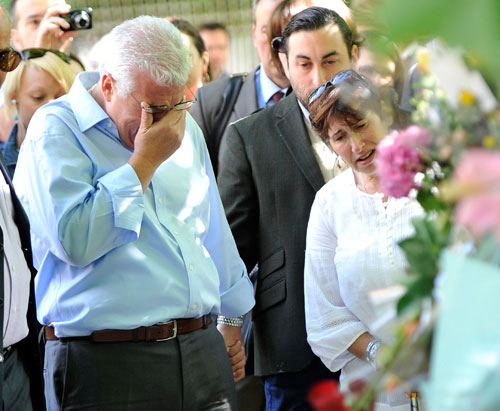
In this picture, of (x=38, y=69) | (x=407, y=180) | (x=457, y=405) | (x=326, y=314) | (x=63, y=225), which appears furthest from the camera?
(x=38, y=69)

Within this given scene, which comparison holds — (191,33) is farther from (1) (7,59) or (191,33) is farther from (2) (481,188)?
(2) (481,188)

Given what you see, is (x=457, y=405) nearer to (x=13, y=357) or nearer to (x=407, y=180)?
(x=407, y=180)

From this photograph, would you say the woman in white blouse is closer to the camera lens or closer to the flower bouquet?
the flower bouquet

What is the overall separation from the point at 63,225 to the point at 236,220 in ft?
3.09

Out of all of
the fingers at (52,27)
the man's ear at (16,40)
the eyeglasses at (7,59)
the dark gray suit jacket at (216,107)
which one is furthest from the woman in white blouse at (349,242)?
the man's ear at (16,40)

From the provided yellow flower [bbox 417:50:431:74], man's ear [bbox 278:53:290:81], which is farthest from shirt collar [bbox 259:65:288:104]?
yellow flower [bbox 417:50:431:74]

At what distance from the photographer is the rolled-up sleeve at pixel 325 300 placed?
285 cm

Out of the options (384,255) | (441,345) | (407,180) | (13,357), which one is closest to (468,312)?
(441,345)

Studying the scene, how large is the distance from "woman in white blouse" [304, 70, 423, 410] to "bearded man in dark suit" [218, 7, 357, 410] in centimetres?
35

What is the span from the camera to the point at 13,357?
277 centimetres

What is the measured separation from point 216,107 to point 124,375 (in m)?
1.65

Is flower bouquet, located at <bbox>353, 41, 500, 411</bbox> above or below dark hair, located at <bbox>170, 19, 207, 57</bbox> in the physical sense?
below

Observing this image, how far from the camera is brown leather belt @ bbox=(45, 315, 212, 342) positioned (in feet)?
8.79

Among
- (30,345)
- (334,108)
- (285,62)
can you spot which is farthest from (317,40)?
(30,345)
